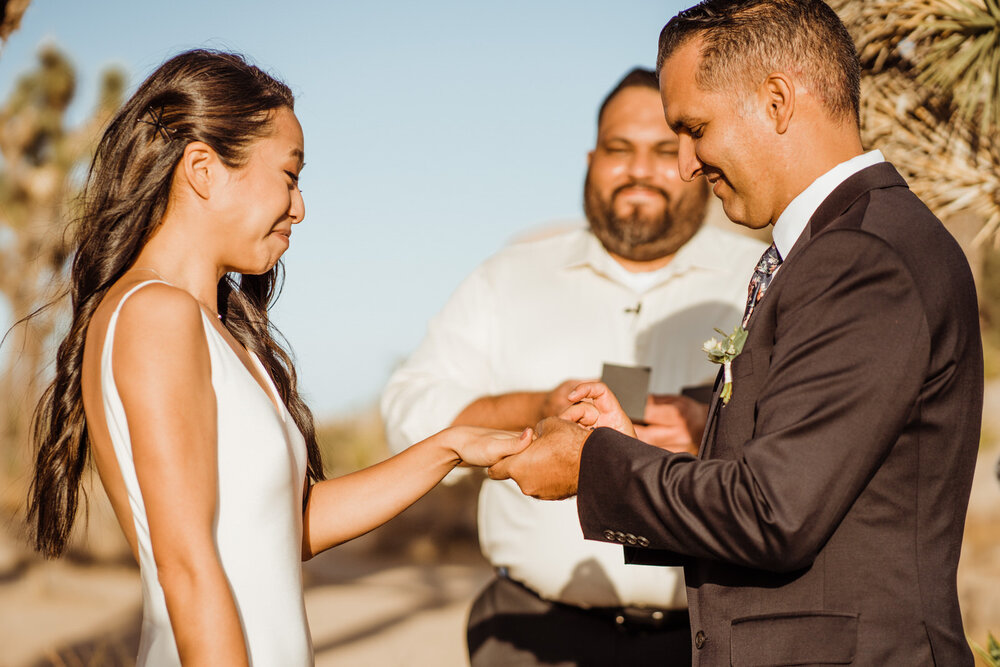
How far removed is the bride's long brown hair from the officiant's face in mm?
1985

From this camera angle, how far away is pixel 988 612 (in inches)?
336

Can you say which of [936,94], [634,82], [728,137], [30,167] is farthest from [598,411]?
[30,167]

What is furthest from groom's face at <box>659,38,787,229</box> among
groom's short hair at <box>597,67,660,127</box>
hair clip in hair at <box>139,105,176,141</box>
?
groom's short hair at <box>597,67,660,127</box>

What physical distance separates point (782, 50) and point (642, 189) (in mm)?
1849

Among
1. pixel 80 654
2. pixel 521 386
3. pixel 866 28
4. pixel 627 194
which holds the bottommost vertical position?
pixel 80 654

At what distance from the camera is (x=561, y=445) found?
8.49ft

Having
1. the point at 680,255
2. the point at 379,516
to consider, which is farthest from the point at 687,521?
the point at 680,255

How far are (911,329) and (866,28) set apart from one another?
8.99 ft

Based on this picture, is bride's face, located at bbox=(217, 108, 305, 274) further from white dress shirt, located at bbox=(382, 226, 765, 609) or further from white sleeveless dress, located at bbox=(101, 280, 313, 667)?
white dress shirt, located at bbox=(382, 226, 765, 609)

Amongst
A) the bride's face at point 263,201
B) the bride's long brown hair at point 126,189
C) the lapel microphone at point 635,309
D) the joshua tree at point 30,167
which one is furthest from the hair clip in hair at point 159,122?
the joshua tree at point 30,167

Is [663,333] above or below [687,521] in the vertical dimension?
below

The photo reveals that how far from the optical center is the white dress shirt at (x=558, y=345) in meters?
3.78

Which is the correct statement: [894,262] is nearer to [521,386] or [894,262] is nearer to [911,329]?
[911,329]

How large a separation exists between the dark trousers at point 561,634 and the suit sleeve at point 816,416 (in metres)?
1.75
